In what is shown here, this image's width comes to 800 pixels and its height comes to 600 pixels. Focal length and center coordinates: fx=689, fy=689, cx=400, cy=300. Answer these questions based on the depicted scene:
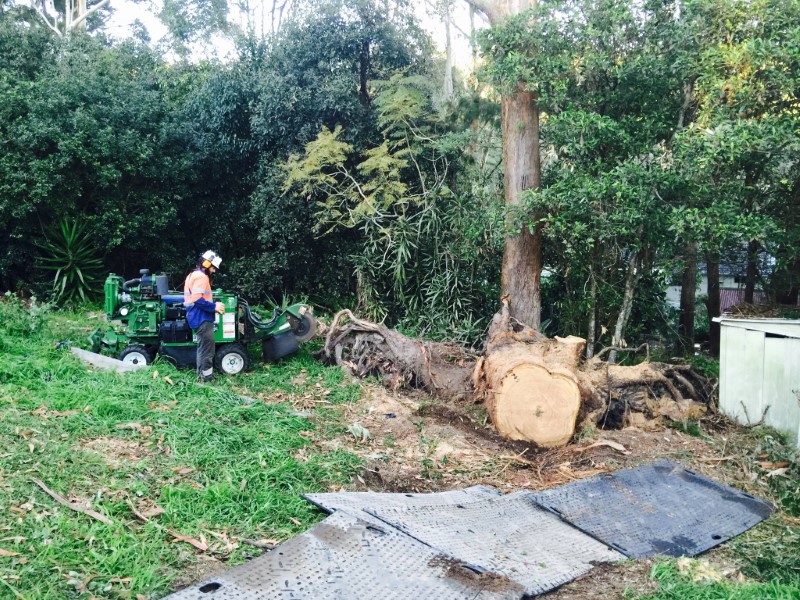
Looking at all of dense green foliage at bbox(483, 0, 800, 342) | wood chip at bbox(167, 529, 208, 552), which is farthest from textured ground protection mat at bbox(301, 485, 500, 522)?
dense green foliage at bbox(483, 0, 800, 342)

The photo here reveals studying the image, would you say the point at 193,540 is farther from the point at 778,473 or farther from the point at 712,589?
the point at 778,473

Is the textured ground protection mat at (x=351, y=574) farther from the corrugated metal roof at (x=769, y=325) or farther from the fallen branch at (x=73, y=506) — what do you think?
the corrugated metal roof at (x=769, y=325)

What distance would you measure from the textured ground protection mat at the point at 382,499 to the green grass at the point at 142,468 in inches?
5.4

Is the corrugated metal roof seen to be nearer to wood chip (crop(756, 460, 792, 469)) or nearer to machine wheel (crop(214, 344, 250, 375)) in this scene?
wood chip (crop(756, 460, 792, 469))

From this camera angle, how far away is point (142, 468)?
4.88 metres

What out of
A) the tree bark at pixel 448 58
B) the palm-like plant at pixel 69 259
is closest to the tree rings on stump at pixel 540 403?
the palm-like plant at pixel 69 259

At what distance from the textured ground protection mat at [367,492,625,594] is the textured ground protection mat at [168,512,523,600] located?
5.1 inches

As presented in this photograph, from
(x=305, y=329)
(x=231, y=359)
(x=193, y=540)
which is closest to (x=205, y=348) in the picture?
(x=231, y=359)

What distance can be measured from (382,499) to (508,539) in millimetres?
877

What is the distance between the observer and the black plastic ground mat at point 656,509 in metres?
4.60

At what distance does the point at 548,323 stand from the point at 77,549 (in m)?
8.09

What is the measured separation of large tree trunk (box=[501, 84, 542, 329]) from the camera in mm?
9398

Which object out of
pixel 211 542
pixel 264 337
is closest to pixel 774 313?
pixel 264 337

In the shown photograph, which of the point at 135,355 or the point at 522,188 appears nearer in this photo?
the point at 135,355
